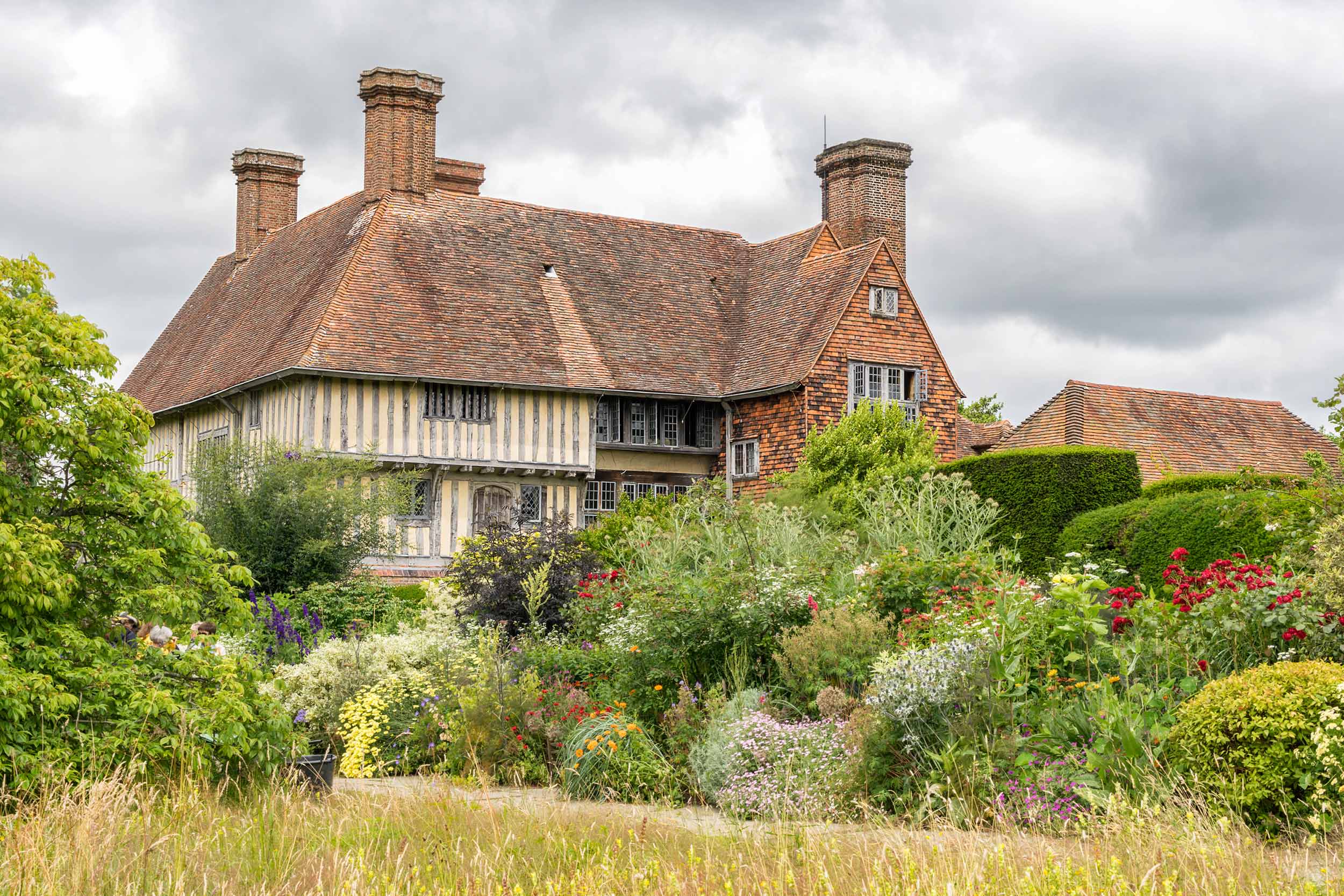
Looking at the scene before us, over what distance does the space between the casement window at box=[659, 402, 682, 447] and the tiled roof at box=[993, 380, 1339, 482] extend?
22.4ft

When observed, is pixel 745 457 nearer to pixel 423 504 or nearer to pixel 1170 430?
pixel 423 504

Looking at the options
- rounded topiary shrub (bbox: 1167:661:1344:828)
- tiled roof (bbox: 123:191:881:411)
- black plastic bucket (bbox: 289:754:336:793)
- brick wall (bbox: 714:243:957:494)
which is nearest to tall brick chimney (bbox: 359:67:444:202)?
tiled roof (bbox: 123:191:881:411)

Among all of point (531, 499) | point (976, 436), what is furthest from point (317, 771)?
point (976, 436)

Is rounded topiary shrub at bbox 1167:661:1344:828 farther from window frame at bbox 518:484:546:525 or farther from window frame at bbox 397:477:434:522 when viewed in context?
window frame at bbox 518:484:546:525

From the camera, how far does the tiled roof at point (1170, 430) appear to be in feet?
95.5

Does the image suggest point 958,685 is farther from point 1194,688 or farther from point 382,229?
point 382,229

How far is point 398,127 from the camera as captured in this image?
28.8 meters

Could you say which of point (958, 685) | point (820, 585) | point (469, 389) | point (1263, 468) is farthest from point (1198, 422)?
point (958, 685)

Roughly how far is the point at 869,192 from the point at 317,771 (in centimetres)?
2585

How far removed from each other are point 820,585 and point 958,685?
2.53m

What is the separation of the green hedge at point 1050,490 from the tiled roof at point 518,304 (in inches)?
341

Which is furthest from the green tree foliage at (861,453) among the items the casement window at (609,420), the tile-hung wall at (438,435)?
the tile-hung wall at (438,435)

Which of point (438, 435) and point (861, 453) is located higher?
point (438, 435)

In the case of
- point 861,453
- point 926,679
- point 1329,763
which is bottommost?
point 1329,763
